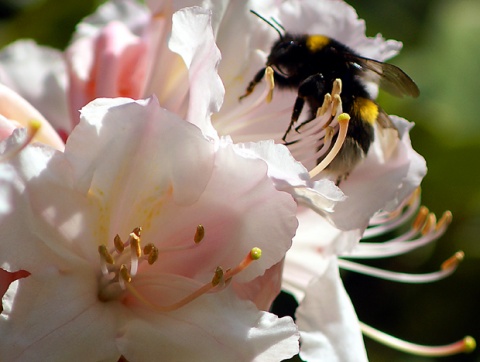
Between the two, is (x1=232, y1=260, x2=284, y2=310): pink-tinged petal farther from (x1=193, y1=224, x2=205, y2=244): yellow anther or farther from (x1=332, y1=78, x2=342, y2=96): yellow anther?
(x1=332, y1=78, x2=342, y2=96): yellow anther

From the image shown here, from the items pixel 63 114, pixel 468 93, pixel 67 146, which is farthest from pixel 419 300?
pixel 67 146

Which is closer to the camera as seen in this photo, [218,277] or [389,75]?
[218,277]

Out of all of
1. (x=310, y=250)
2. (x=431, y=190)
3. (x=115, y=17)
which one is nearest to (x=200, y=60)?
(x=310, y=250)

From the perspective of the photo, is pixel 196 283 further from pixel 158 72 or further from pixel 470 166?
pixel 470 166

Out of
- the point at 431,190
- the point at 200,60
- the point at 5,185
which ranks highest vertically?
the point at 200,60

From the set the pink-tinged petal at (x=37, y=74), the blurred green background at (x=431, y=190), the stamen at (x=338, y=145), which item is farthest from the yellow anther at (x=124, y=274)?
the blurred green background at (x=431, y=190)

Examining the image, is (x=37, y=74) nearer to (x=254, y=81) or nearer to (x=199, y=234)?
(x=254, y=81)

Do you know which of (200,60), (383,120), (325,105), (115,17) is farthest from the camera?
(115,17)
